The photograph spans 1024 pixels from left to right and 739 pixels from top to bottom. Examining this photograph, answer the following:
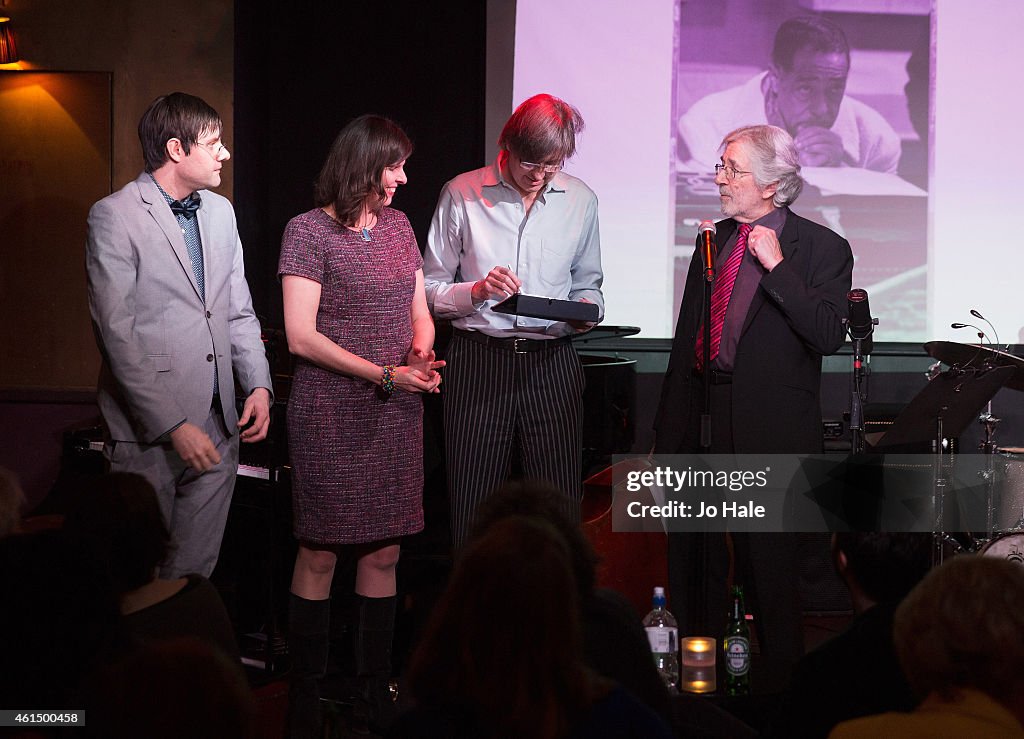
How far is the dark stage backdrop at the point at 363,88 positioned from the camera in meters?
5.40

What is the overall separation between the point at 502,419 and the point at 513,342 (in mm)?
237

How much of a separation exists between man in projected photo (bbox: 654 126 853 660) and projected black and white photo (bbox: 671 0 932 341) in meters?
2.02

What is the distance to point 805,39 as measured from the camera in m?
5.31

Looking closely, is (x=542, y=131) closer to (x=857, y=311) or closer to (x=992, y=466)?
(x=857, y=311)

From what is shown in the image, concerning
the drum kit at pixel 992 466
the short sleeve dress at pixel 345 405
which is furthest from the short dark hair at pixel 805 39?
the short sleeve dress at pixel 345 405

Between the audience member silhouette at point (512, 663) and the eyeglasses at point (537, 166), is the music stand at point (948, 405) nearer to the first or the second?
the eyeglasses at point (537, 166)

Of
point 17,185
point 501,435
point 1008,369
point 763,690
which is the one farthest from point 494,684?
point 17,185

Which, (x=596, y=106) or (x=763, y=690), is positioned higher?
(x=596, y=106)

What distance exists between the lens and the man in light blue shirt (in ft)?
10.5

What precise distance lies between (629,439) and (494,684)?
2697 millimetres

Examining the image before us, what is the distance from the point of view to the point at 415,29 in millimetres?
5414

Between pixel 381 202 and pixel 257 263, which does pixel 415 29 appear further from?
pixel 381 202

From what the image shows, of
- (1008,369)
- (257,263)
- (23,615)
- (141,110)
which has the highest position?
(141,110)

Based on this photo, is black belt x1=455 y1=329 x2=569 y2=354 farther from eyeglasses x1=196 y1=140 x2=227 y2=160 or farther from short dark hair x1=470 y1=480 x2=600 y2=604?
short dark hair x1=470 y1=480 x2=600 y2=604
